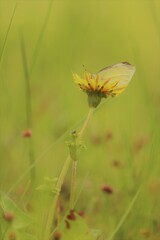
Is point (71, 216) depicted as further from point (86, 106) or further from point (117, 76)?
point (86, 106)

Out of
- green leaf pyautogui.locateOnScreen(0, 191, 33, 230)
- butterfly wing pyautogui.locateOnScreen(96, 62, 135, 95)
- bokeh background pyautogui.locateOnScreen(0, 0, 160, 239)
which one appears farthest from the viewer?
bokeh background pyautogui.locateOnScreen(0, 0, 160, 239)

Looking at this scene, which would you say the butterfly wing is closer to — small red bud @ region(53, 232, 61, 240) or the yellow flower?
the yellow flower

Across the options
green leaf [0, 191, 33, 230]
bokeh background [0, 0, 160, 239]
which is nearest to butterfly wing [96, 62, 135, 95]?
bokeh background [0, 0, 160, 239]

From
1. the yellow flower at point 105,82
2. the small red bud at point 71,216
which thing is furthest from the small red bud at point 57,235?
the yellow flower at point 105,82

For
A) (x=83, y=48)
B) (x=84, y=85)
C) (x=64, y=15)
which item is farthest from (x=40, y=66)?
(x=84, y=85)

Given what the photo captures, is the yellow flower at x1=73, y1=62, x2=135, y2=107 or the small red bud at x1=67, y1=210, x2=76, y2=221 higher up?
the yellow flower at x1=73, y1=62, x2=135, y2=107

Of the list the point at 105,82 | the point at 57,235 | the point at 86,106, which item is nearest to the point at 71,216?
the point at 57,235
